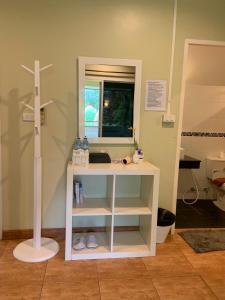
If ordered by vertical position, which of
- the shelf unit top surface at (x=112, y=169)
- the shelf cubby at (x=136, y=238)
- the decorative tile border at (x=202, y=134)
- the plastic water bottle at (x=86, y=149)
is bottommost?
the shelf cubby at (x=136, y=238)

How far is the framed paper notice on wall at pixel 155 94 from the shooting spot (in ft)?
8.60

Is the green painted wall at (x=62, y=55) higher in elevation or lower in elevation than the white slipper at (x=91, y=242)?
higher

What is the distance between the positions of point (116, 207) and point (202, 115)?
7.47 ft

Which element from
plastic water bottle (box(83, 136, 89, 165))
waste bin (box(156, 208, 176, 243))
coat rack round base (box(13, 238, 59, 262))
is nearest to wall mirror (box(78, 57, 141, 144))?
plastic water bottle (box(83, 136, 89, 165))

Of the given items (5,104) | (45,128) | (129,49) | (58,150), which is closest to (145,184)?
(58,150)

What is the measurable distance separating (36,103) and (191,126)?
255 centimetres

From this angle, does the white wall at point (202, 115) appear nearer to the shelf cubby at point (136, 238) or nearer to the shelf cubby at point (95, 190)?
the shelf cubby at point (136, 238)

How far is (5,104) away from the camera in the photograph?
2.46m

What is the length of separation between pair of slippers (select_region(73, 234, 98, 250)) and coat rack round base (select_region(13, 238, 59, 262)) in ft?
0.61

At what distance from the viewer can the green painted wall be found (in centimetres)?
239

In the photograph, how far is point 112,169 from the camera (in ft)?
7.36

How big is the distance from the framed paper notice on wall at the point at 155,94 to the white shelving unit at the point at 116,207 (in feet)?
1.95

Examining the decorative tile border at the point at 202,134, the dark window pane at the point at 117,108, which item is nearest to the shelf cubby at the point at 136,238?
the dark window pane at the point at 117,108

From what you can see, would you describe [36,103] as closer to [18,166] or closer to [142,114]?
[18,166]
